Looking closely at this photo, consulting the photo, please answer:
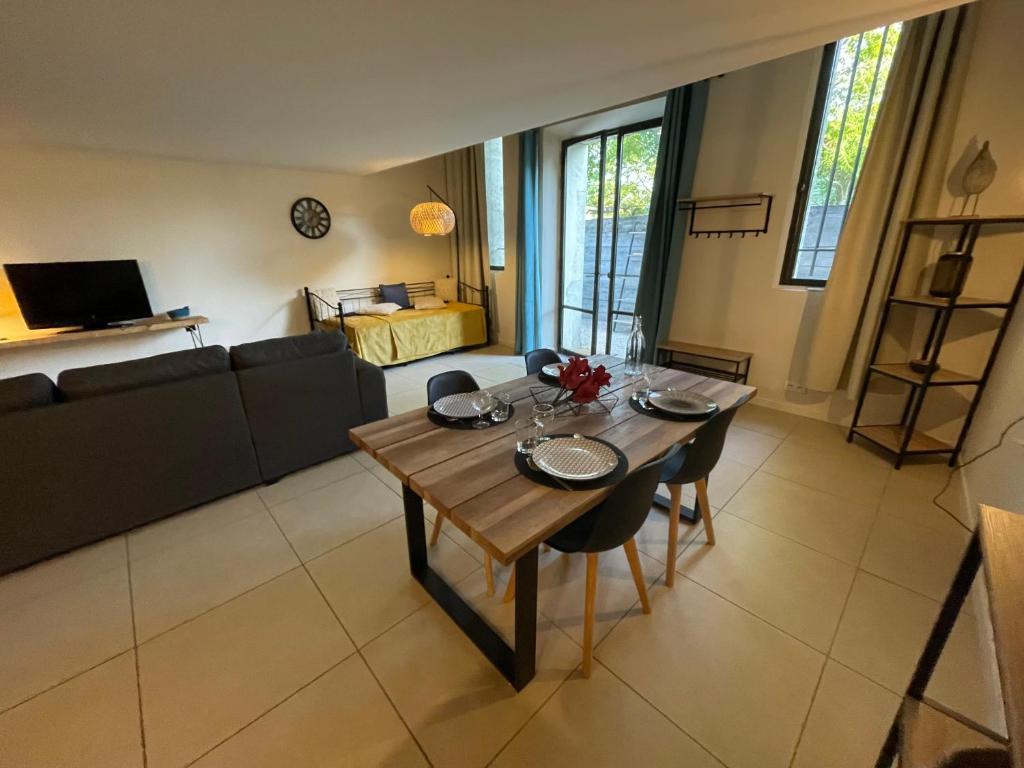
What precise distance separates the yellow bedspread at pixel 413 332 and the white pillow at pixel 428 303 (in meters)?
0.13

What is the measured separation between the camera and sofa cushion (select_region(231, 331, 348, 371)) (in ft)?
7.16

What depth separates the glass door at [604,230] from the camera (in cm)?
390

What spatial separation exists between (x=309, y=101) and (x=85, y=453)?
235 cm

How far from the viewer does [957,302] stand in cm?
220

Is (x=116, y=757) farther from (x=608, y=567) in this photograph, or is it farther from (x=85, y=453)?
(x=608, y=567)

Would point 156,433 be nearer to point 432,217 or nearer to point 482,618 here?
point 482,618

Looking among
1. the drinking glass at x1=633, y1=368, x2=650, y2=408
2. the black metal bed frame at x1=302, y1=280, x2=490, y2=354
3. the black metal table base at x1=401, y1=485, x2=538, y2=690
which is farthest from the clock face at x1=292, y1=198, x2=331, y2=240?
the drinking glass at x1=633, y1=368, x2=650, y2=408

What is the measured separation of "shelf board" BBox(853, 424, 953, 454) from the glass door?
80.3 inches

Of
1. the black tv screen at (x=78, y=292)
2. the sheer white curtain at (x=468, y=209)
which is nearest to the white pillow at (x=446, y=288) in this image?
the sheer white curtain at (x=468, y=209)

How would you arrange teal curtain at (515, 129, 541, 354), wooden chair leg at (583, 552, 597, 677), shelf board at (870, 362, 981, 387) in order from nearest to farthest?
wooden chair leg at (583, 552, 597, 677), shelf board at (870, 362, 981, 387), teal curtain at (515, 129, 541, 354)

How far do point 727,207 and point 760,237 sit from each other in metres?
0.37

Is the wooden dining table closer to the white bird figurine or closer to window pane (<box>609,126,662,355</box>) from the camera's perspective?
the white bird figurine

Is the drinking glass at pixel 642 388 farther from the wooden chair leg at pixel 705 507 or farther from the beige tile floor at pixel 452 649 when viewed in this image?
the beige tile floor at pixel 452 649

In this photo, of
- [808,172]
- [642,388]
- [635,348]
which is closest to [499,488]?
[642,388]
